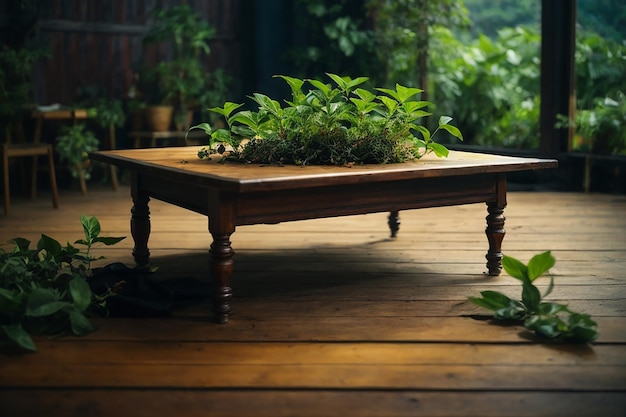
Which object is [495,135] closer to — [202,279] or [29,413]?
[202,279]

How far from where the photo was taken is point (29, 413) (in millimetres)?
2074

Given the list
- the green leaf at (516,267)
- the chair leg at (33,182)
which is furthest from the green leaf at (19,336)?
the chair leg at (33,182)

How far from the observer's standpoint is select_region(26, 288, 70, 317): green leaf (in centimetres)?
263

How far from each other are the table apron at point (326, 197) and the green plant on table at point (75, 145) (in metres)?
2.80

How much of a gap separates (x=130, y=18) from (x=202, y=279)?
13.2 ft

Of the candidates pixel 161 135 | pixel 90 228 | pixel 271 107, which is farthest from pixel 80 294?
pixel 161 135

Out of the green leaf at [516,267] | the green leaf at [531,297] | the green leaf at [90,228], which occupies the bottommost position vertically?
the green leaf at [531,297]

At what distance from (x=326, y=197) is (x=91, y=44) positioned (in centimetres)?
438

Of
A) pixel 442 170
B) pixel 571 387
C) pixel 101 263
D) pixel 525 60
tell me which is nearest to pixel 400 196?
pixel 442 170

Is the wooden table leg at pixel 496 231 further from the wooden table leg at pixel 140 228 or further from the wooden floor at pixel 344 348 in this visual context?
the wooden table leg at pixel 140 228

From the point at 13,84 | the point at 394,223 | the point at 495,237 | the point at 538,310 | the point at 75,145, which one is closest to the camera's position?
the point at 538,310

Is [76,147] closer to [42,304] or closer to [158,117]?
[158,117]

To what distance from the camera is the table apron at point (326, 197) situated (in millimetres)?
2834

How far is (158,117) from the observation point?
6.66 metres
